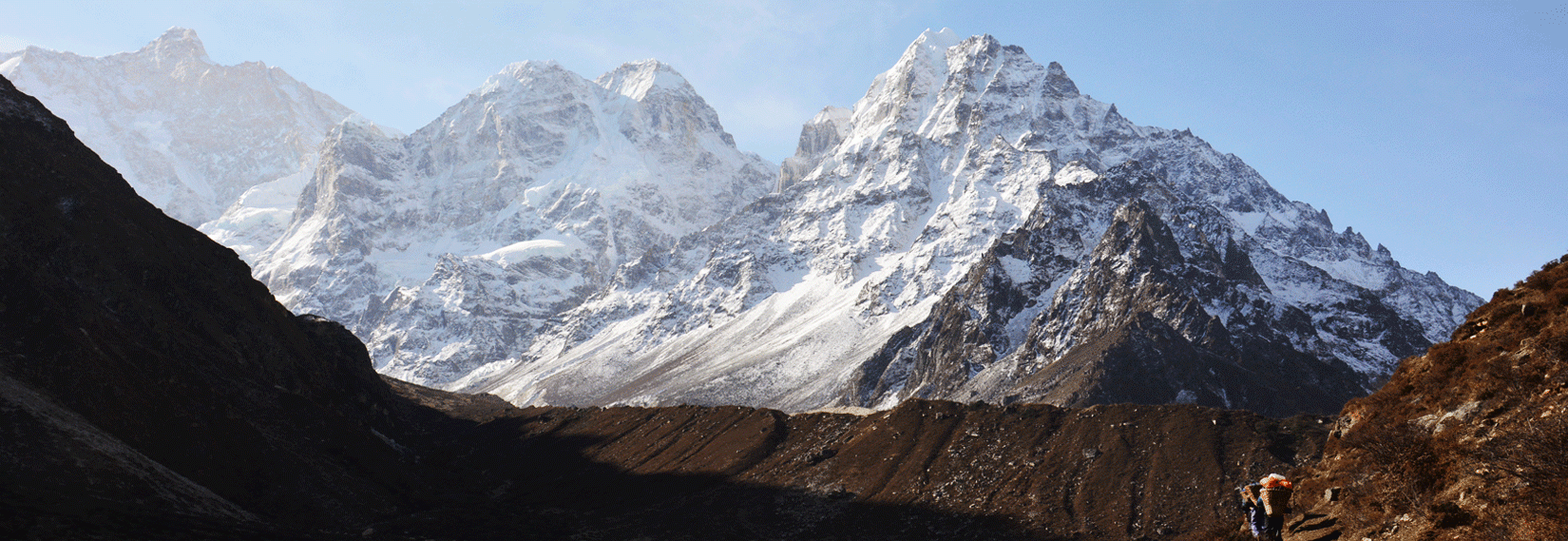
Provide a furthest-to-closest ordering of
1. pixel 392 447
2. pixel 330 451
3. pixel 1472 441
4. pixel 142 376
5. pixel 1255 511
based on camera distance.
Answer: pixel 392 447 → pixel 330 451 → pixel 142 376 → pixel 1255 511 → pixel 1472 441

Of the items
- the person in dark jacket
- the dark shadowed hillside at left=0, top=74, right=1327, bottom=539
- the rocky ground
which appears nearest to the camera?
the person in dark jacket

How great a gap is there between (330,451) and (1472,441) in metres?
92.2

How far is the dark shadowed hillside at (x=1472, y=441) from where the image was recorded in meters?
21.8

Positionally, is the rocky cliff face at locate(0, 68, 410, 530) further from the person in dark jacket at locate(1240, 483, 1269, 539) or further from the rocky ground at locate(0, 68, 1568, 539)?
the person in dark jacket at locate(1240, 483, 1269, 539)

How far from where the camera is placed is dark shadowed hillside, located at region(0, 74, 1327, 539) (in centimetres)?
6819

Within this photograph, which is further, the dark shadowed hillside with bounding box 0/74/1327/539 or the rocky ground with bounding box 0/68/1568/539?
the dark shadowed hillside with bounding box 0/74/1327/539

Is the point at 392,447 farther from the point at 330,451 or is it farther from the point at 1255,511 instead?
the point at 1255,511

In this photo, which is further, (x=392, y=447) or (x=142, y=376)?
(x=392, y=447)

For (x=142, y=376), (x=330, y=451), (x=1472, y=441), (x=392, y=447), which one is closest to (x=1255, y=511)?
(x=1472, y=441)

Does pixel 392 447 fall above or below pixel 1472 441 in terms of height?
above

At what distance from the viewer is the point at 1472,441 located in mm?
25672

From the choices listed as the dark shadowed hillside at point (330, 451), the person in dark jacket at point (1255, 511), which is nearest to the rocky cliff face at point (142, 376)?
the dark shadowed hillside at point (330, 451)

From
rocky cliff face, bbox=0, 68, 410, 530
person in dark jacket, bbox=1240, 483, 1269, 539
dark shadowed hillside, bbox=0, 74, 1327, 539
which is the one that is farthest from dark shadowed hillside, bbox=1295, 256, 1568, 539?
rocky cliff face, bbox=0, 68, 410, 530

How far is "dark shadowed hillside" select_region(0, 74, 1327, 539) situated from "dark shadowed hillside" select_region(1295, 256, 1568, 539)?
120 feet
